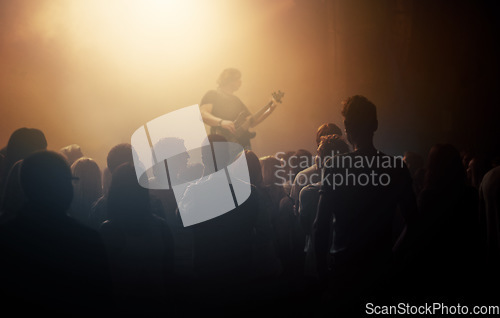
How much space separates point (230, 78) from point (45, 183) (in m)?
4.59

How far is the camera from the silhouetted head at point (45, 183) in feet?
5.76

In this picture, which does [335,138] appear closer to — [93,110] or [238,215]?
[238,215]

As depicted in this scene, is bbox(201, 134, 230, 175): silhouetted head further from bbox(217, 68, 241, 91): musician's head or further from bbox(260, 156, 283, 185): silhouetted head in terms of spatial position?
bbox(217, 68, 241, 91): musician's head

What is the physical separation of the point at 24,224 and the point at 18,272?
19cm

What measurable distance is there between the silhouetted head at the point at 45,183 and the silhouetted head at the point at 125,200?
56 cm

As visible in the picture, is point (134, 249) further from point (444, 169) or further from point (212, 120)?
point (212, 120)

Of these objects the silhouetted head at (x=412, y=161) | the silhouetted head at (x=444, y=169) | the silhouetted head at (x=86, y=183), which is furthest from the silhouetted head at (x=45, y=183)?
the silhouetted head at (x=412, y=161)

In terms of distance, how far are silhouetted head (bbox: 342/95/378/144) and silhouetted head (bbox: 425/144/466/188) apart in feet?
2.55

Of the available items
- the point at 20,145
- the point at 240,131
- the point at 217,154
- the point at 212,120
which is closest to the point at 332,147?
the point at 217,154

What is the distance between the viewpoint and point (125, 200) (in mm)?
2365

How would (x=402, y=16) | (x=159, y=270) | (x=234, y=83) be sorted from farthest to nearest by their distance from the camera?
(x=402, y=16), (x=234, y=83), (x=159, y=270)

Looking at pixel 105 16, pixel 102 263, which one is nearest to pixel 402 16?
pixel 105 16

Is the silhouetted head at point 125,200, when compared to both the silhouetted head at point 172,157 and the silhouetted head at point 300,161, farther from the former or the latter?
the silhouetted head at point 300,161

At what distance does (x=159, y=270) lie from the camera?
7.82ft
